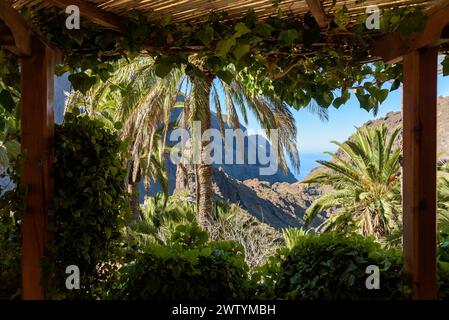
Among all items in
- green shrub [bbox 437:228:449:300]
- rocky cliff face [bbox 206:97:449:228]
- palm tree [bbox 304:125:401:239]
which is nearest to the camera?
green shrub [bbox 437:228:449:300]

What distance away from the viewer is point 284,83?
118 inches

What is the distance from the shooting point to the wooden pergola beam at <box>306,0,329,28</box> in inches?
80.4

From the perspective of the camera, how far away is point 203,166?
8.88 m

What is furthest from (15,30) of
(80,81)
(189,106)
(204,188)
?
(204,188)

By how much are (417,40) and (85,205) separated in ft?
5.97

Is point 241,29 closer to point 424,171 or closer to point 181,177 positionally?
point 424,171

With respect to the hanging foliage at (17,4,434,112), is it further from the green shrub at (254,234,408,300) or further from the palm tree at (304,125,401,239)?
the palm tree at (304,125,401,239)

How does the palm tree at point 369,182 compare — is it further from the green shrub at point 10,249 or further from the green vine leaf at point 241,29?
the green shrub at point 10,249

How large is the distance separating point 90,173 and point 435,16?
180 cm

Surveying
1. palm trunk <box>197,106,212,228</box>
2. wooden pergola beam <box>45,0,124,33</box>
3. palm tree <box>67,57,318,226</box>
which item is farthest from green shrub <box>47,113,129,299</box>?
palm trunk <box>197,106,212,228</box>

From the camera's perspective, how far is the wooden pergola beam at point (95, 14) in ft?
6.39

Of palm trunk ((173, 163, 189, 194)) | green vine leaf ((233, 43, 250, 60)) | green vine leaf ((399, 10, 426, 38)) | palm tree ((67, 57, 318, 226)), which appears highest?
palm tree ((67, 57, 318, 226))

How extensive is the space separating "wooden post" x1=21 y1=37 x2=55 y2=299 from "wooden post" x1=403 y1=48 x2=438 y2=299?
5.92ft

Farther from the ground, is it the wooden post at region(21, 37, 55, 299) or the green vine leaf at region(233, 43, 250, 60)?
the green vine leaf at region(233, 43, 250, 60)
